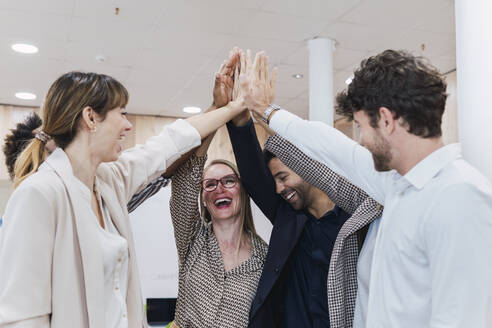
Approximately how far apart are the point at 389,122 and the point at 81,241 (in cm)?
73

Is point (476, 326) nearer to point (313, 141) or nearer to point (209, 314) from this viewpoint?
point (313, 141)

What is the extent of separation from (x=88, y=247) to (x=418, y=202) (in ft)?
2.37

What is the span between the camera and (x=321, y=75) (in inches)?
147

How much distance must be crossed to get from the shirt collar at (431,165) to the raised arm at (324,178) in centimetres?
39

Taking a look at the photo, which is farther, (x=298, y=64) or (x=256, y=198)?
(x=298, y=64)

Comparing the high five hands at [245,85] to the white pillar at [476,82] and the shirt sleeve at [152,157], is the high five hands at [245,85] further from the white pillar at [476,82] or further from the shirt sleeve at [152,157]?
the white pillar at [476,82]

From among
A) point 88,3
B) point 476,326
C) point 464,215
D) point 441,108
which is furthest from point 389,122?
point 88,3

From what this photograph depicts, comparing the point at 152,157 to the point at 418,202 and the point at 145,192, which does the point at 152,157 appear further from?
the point at 418,202

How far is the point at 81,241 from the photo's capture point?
3.61 ft

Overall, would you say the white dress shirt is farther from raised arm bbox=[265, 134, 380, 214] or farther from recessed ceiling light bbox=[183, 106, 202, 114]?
recessed ceiling light bbox=[183, 106, 202, 114]

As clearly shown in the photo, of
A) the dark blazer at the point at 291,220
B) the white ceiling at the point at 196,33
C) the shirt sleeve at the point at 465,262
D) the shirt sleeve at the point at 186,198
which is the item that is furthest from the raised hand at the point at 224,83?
the white ceiling at the point at 196,33

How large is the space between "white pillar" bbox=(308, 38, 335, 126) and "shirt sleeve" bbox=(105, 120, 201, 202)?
2428mm

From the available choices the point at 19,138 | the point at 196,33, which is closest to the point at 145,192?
the point at 19,138

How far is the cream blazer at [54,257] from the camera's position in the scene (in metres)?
1.01
